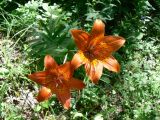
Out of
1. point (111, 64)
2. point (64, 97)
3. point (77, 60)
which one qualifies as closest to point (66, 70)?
point (77, 60)

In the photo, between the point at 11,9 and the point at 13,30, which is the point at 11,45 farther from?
the point at 11,9

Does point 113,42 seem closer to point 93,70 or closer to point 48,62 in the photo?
point 93,70

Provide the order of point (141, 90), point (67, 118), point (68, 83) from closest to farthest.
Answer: point (68, 83), point (67, 118), point (141, 90)

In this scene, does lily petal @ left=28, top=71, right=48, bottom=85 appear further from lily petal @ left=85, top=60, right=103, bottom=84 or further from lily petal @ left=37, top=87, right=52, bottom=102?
lily petal @ left=85, top=60, right=103, bottom=84

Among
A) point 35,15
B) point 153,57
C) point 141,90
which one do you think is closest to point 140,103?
point 141,90

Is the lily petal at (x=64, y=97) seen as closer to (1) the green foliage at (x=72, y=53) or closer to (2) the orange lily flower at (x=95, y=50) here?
(2) the orange lily flower at (x=95, y=50)

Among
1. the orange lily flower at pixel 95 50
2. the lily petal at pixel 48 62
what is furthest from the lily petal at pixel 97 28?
the lily petal at pixel 48 62

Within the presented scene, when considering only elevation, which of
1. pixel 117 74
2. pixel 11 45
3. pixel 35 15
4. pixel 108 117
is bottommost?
pixel 108 117

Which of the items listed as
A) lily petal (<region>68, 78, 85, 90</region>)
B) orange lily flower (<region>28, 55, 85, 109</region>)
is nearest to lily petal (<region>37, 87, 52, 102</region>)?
orange lily flower (<region>28, 55, 85, 109</region>)
